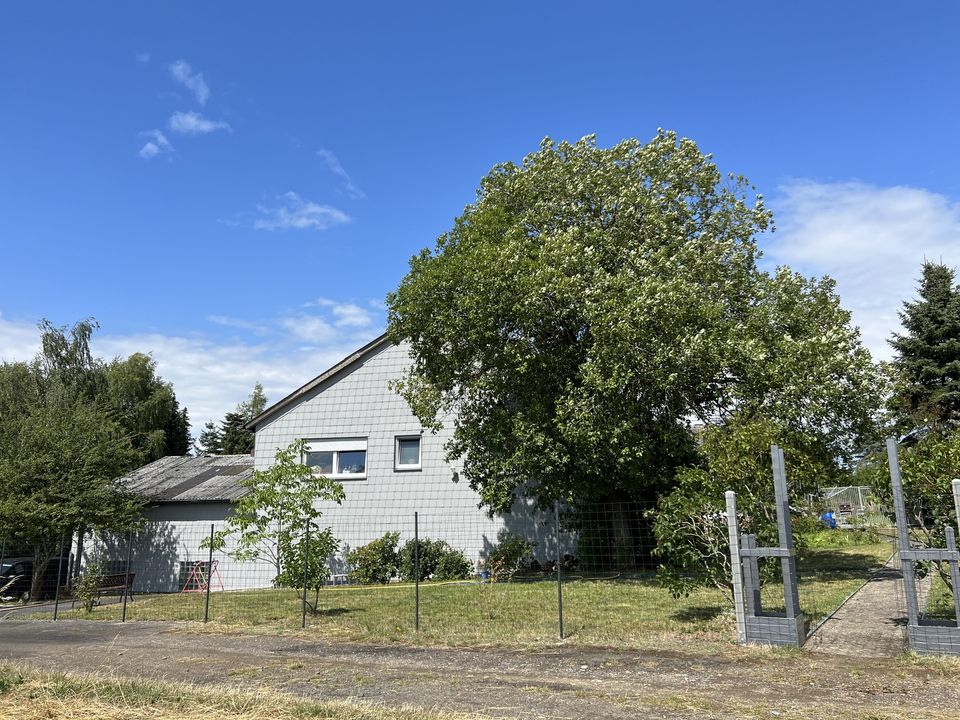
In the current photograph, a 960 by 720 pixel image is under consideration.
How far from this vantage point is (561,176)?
1934 centimetres

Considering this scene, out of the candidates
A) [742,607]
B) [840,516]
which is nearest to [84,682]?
[742,607]

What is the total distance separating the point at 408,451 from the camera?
23078 mm

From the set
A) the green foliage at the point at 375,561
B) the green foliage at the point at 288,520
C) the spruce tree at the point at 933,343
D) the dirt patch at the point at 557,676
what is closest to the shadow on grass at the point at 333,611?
the green foliage at the point at 288,520

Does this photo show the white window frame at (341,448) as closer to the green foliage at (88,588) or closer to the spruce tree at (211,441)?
the green foliage at (88,588)

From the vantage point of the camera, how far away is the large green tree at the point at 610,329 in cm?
1523

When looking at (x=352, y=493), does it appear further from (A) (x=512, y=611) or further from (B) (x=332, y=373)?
(A) (x=512, y=611)

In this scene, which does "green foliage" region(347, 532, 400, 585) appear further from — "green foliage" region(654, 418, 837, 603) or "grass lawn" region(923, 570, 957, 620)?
"grass lawn" region(923, 570, 957, 620)

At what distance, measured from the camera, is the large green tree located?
15227 mm

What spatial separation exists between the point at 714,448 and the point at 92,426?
2067 cm

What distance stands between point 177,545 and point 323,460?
5850mm

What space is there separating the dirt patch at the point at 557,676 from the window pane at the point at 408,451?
1264cm

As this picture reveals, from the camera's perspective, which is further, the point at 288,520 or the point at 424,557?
the point at 424,557

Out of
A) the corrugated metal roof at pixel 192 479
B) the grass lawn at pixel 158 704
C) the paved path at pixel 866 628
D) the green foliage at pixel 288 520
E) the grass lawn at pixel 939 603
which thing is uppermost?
the corrugated metal roof at pixel 192 479

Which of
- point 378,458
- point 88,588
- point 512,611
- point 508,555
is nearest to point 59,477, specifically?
point 88,588
